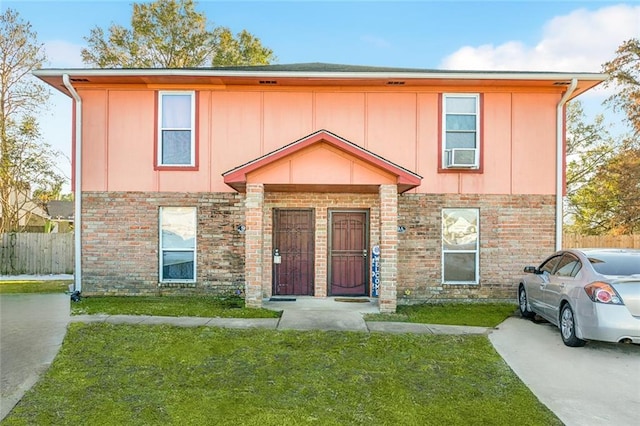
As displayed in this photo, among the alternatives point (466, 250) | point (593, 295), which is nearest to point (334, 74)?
point (466, 250)

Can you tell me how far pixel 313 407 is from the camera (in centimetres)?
412

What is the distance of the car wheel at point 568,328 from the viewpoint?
602 cm

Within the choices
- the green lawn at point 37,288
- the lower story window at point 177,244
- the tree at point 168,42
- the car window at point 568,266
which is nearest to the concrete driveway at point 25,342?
the lower story window at point 177,244

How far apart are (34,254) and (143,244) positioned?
32.1 ft

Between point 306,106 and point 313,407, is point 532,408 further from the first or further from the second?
point 306,106

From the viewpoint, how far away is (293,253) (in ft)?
32.3

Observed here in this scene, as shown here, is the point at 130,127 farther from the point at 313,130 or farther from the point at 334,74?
the point at 334,74

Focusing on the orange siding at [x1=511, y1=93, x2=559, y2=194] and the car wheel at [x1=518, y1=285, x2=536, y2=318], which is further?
the orange siding at [x1=511, y1=93, x2=559, y2=194]

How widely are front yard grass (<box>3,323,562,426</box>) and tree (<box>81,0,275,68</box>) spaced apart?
64.1 feet

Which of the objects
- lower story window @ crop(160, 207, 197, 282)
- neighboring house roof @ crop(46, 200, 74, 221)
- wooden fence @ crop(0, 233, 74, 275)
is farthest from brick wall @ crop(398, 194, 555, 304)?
neighboring house roof @ crop(46, 200, 74, 221)

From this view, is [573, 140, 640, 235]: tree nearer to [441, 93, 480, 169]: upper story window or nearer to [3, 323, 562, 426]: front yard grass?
[441, 93, 480, 169]: upper story window

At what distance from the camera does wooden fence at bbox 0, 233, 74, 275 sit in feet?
52.3

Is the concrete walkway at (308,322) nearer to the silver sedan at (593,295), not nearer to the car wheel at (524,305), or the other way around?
the silver sedan at (593,295)

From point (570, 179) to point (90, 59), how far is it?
28.3 m
